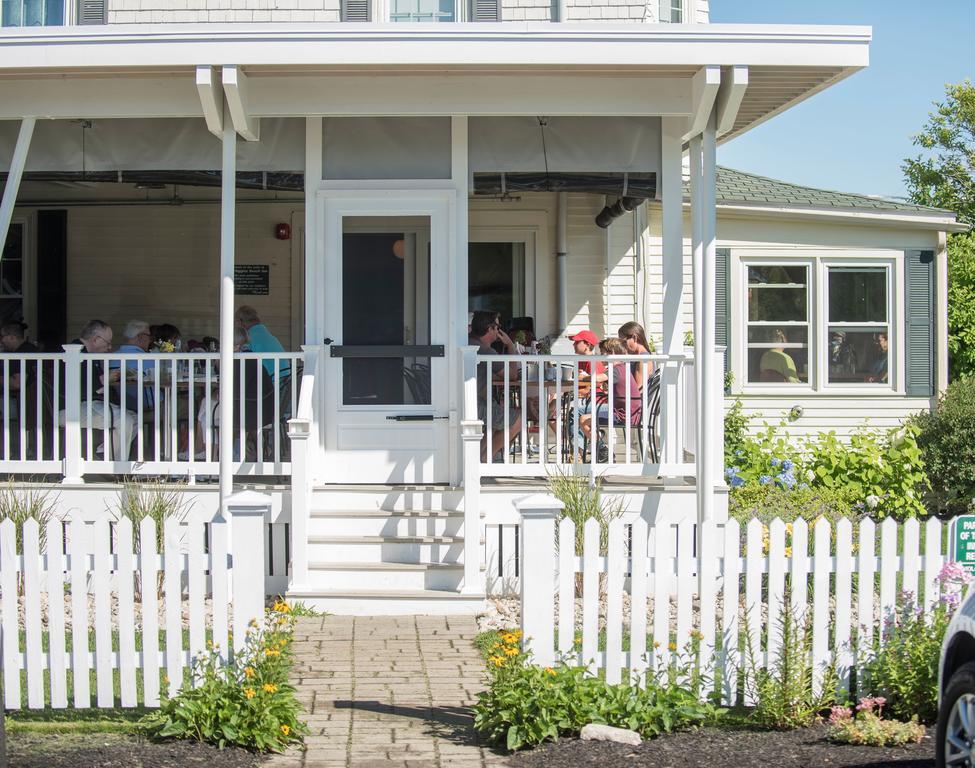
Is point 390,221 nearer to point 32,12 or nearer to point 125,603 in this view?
point 125,603

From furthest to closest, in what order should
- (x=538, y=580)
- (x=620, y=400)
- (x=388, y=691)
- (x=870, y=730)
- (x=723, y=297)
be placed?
1. (x=723, y=297)
2. (x=620, y=400)
3. (x=388, y=691)
4. (x=538, y=580)
5. (x=870, y=730)

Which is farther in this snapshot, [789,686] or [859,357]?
[859,357]

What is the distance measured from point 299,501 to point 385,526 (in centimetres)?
71

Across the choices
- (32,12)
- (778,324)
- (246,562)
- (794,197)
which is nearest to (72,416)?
(246,562)

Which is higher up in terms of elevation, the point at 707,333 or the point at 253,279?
the point at 253,279

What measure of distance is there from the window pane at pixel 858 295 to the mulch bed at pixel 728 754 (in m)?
8.59

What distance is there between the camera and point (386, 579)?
825 cm

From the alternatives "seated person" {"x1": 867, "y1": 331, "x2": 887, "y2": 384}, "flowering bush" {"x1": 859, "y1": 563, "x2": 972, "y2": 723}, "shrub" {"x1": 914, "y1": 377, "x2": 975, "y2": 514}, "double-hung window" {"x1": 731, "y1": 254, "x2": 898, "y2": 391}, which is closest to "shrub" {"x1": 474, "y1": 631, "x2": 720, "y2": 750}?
"flowering bush" {"x1": 859, "y1": 563, "x2": 972, "y2": 723}

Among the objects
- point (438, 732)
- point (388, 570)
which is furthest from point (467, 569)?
point (438, 732)

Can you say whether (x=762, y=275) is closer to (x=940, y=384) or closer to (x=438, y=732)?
(x=940, y=384)

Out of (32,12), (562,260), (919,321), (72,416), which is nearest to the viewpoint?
(72,416)

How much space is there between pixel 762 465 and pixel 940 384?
11.3 feet

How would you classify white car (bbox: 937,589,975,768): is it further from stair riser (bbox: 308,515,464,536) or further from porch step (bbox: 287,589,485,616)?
stair riser (bbox: 308,515,464,536)

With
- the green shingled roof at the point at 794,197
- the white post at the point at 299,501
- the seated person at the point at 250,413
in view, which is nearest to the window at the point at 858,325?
the green shingled roof at the point at 794,197
